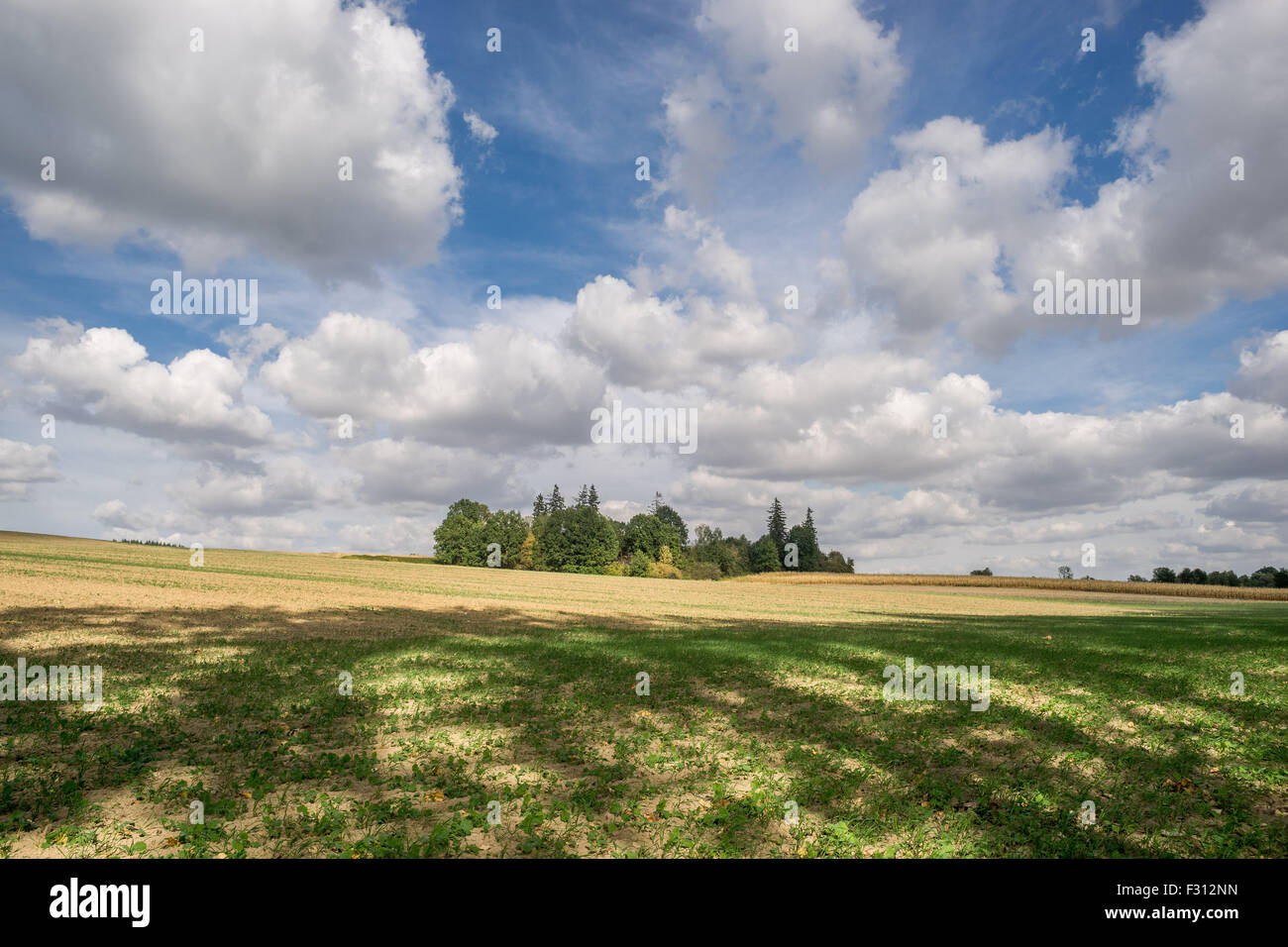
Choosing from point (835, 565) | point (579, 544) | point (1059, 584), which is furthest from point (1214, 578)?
point (579, 544)

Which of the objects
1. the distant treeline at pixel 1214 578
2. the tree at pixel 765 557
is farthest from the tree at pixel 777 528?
the distant treeline at pixel 1214 578

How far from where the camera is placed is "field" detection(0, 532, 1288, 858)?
8172mm

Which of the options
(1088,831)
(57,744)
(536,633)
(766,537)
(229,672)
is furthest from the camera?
(766,537)

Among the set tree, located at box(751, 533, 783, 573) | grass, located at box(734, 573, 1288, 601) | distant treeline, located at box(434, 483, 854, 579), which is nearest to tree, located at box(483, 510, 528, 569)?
distant treeline, located at box(434, 483, 854, 579)

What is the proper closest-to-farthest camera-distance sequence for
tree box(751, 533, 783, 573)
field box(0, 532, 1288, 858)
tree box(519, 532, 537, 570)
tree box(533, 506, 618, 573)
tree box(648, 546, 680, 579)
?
field box(0, 532, 1288, 858), tree box(648, 546, 680, 579), tree box(533, 506, 618, 573), tree box(519, 532, 537, 570), tree box(751, 533, 783, 573)

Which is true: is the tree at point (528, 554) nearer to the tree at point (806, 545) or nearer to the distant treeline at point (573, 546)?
the distant treeline at point (573, 546)

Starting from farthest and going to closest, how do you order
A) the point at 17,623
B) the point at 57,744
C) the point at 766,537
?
the point at 766,537
the point at 17,623
the point at 57,744

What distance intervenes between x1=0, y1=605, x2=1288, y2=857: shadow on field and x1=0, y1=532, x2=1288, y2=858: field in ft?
0.22

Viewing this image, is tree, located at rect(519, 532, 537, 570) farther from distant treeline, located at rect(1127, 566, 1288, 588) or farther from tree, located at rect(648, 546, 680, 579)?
distant treeline, located at rect(1127, 566, 1288, 588)

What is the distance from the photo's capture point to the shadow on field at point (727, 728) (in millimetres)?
8984
